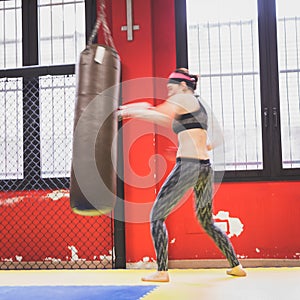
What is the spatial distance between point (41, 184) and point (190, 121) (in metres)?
1.65

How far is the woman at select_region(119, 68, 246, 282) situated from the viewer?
11.5 ft

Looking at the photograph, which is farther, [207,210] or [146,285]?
[207,210]

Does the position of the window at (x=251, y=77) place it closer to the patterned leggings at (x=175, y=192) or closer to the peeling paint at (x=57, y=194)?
the patterned leggings at (x=175, y=192)

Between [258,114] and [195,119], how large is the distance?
1.13 meters

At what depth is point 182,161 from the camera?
11.6 ft

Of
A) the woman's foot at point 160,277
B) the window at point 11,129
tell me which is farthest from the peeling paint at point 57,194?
the woman's foot at point 160,277

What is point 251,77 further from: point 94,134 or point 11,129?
point 11,129

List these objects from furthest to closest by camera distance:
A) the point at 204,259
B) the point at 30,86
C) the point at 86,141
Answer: the point at 30,86
the point at 204,259
the point at 86,141

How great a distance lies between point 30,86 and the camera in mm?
4707

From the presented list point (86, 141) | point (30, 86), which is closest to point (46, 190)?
point (30, 86)

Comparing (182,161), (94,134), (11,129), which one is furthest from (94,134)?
(11,129)

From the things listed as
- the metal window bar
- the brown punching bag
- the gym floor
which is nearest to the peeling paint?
the gym floor

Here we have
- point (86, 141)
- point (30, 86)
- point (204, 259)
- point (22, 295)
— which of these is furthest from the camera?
point (30, 86)

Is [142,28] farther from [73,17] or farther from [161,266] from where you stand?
[161,266]
